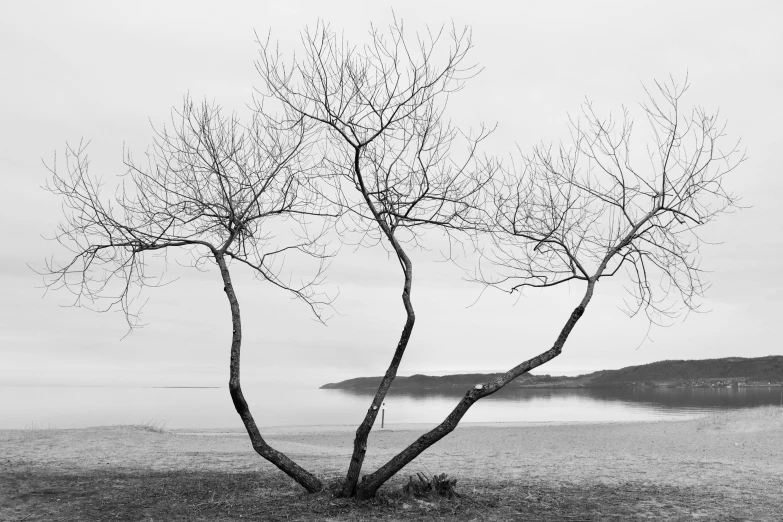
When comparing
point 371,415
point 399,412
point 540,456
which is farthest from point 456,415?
point 399,412

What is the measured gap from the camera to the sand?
12422 millimetres

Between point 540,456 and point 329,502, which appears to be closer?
point 329,502

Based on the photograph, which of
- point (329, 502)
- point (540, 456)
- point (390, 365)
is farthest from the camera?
point (540, 456)

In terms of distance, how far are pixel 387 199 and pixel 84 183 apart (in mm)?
4562

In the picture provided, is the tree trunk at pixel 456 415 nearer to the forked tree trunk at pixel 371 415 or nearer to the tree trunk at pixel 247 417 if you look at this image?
the forked tree trunk at pixel 371 415

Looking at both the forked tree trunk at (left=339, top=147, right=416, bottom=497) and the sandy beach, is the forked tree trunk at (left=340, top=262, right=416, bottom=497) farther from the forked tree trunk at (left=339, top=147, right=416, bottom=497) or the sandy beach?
the sandy beach

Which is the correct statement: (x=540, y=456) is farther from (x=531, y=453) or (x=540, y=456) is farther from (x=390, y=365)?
(x=390, y=365)

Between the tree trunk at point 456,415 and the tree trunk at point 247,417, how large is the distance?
2.76ft

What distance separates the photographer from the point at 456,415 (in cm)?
852

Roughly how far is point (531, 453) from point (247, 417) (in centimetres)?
1000

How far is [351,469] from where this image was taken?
8789 millimetres

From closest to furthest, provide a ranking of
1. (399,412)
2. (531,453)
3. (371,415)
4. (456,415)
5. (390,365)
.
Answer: (456,415), (371,415), (390,365), (531,453), (399,412)

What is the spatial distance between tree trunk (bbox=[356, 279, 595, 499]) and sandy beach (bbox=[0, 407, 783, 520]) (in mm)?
2747

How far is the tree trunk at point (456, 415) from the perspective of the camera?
8.44 metres
